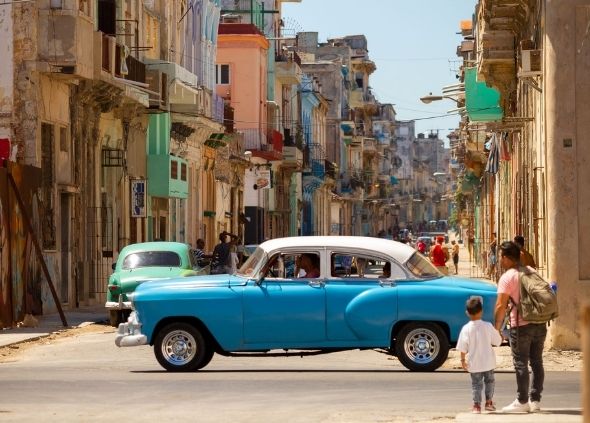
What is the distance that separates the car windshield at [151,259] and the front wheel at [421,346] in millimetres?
11277

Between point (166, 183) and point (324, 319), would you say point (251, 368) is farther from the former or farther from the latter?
point (166, 183)

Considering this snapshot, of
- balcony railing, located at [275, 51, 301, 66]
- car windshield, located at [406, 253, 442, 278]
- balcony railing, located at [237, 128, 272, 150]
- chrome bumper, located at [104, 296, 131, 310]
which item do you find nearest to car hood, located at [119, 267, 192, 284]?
chrome bumper, located at [104, 296, 131, 310]

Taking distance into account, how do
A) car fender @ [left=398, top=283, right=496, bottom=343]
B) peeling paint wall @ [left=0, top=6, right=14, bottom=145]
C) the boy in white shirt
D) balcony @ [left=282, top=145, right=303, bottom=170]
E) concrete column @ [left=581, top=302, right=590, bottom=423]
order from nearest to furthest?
concrete column @ [left=581, top=302, right=590, bottom=423] → the boy in white shirt → car fender @ [left=398, top=283, right=496, bottom=343] → peeling paint wall @ [left=0, top=6, right=14, bottom=145] → balcony @ [left=282, top=145, right=303, bottom=170]

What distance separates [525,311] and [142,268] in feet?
52.7

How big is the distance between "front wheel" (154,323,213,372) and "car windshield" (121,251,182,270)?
10.7 meters

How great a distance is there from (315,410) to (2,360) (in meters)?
8.30

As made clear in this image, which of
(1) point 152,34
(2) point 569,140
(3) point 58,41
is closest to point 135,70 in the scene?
(1) point 152,34

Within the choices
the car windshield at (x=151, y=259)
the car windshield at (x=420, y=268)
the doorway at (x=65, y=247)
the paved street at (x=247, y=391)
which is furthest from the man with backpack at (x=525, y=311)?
the doorway at (x=65, y=247)

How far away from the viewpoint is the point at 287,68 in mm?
77375

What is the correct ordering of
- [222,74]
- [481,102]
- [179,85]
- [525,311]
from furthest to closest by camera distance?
1. [222,74]
2. [179,85]
3. [481,102]
4. [525,311]

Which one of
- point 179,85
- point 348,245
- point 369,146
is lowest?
→ point 348,245

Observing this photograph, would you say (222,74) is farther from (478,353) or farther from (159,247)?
(478,353)

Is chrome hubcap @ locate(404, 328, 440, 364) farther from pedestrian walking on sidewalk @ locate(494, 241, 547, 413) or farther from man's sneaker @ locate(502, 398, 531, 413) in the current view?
man's sneaker @ locate(502, 398, 531, 413)

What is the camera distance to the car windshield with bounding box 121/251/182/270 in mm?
30406
